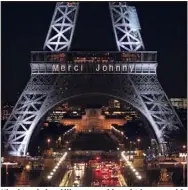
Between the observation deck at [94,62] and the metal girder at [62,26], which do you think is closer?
the metal girder at [62,26]

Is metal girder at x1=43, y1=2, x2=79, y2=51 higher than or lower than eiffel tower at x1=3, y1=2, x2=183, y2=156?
higher

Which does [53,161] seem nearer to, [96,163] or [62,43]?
[96,163]

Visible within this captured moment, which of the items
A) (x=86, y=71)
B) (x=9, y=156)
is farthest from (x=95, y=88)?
(x=9, y=156)

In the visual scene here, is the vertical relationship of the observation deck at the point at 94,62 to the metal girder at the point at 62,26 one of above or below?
below

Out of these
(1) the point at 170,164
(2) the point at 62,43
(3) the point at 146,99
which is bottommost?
(1) the point at 170,164

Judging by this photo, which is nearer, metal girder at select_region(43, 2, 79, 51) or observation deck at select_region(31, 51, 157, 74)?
metal girder at select_region(43, 2, 79, 51)

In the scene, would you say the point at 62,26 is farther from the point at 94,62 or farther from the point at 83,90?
the point at 83,90
